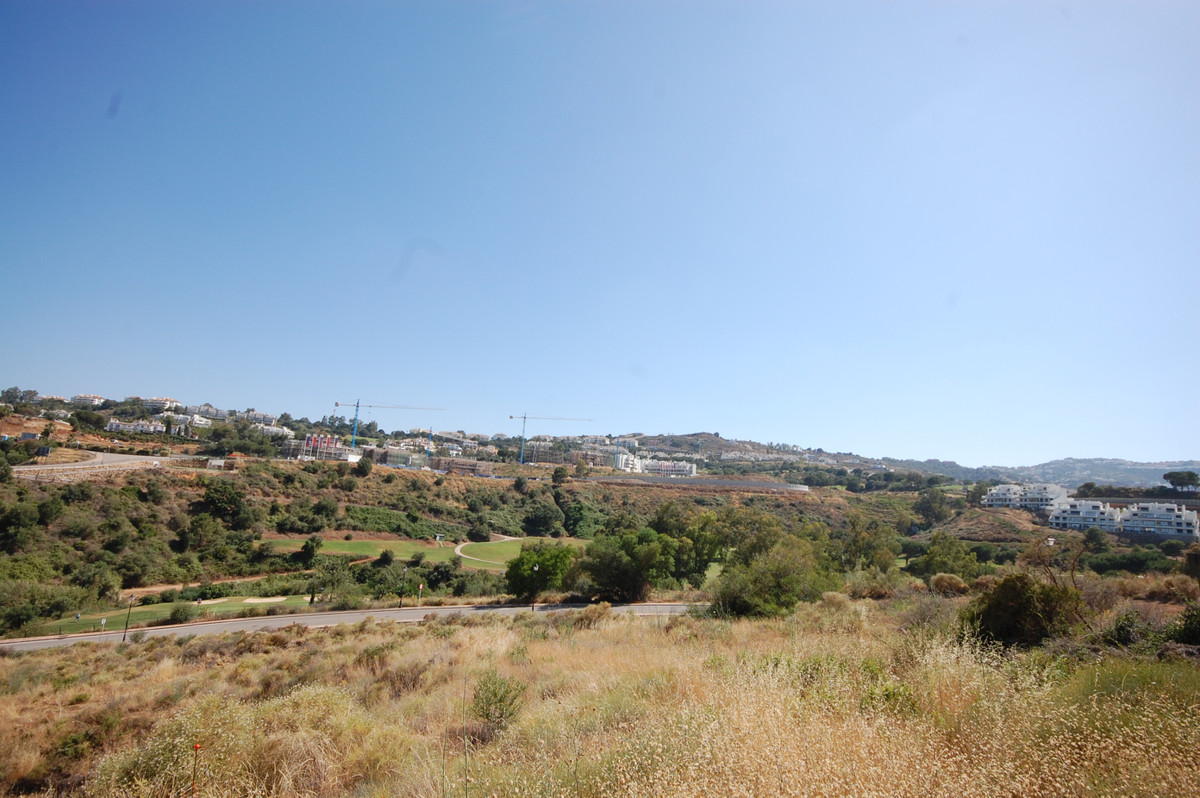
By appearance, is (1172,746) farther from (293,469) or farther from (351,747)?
(293,469)

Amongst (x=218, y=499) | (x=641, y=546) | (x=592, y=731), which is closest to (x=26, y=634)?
(x=218, y=499)

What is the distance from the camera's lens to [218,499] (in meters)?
48.0

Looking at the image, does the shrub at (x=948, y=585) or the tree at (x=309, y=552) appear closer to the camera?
the shrub at (x=948, y=585)

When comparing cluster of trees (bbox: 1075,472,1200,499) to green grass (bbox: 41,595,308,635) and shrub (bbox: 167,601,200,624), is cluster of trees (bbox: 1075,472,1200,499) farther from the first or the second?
shrub (bbox: 167,601,200,624)

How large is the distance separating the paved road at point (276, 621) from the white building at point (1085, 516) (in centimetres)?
3852

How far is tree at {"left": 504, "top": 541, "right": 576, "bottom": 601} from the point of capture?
3212 centimetres

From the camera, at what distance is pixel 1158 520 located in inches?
1401

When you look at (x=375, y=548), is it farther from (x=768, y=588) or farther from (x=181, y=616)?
(x=768, y=588)

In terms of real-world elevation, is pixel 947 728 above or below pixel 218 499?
above

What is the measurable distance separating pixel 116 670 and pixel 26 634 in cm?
1611

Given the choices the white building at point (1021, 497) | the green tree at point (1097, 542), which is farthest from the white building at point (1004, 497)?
the green tree at point (1097, 542)

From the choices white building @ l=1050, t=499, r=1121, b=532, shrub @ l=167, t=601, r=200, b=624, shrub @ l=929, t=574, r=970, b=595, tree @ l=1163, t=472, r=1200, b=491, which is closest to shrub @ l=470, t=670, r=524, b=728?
shrub @ l=929, t=574, r=970, b=595

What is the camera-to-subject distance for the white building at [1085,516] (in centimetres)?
4081

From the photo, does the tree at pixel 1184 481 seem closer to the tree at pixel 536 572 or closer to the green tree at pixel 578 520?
the tree at pixel 536 572
